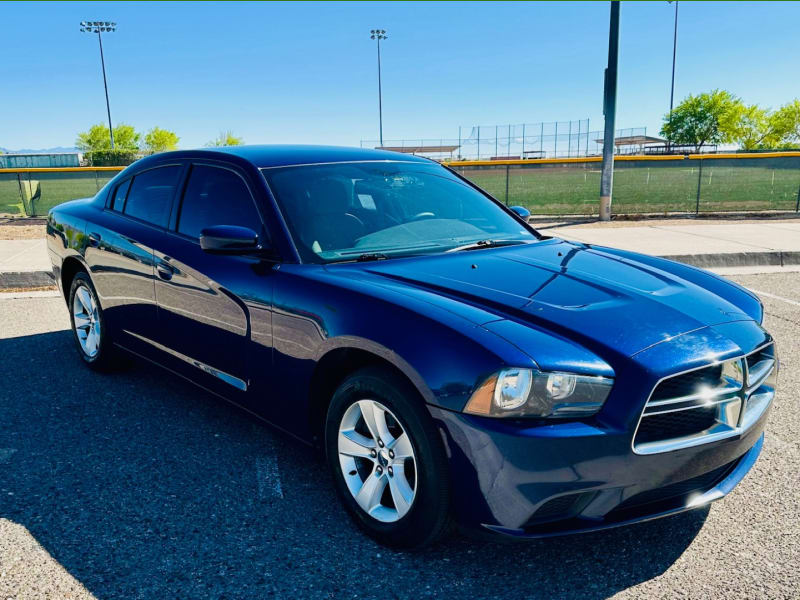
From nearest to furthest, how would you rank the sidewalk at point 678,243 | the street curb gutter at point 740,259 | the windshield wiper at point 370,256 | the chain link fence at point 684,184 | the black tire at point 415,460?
the black tire at point 415,460
the windshield wiper at point 370,256
the sidewalk at point 678,243
the street curb gutter at point 740,259
the chain link fence at point 684,184

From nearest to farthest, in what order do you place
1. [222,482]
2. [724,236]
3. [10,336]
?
[222,482]
[10,336]
[724,236]

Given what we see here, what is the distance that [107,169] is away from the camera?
54.3 feet

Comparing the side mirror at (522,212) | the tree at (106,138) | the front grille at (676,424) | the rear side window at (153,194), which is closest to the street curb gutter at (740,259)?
the side mirror at (522,212)

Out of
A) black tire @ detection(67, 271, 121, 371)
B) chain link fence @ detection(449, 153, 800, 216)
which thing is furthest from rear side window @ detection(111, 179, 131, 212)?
chain link fence @ detection(449, 153, 800, 216)

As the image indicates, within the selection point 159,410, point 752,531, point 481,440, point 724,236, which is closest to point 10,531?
point 159,410

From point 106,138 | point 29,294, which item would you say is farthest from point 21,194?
point 106,138

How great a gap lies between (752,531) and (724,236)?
32.6 feet

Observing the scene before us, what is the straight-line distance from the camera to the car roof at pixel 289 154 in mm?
3738

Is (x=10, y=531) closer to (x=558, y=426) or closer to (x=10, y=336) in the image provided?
(x=558, y=426)

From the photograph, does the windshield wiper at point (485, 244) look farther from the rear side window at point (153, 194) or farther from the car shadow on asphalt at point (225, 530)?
the rear side window at point (153, 194)

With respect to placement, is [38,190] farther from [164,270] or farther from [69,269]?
[164,270]

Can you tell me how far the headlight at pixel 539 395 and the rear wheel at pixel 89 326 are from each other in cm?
333

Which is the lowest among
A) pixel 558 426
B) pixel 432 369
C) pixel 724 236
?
pixel 724 236

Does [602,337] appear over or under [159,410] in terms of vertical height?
over
